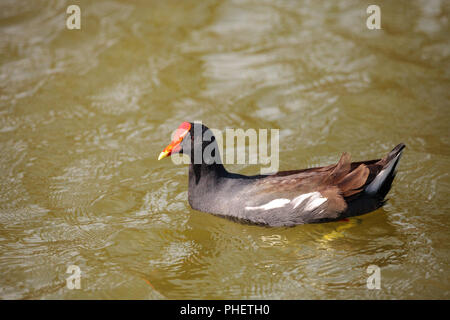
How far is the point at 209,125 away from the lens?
637 cm

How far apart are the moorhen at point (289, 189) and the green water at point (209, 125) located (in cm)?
16

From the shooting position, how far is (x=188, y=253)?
14.7 feet

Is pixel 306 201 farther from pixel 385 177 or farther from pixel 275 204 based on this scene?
pixel 385 177

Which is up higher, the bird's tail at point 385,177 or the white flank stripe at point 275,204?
the bird's tail at point 385,177

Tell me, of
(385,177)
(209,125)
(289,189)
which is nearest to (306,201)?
(289,189)

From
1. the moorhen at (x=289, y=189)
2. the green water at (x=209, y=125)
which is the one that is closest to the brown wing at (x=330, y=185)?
the moorhen at (x=289, y=189)

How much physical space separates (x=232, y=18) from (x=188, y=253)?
17.3 ft

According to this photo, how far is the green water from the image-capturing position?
4199mm

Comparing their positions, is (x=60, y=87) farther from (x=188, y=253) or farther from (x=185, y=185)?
(x=188, y=253)

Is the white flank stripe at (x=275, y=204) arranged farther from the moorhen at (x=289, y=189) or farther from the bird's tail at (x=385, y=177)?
the bird's tail at (x=385, y=177)

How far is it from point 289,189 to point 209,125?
6.77 ft

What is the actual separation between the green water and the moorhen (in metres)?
0.16

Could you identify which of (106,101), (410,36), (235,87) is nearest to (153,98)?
(106,101)

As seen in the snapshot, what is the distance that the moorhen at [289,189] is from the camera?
453cm
